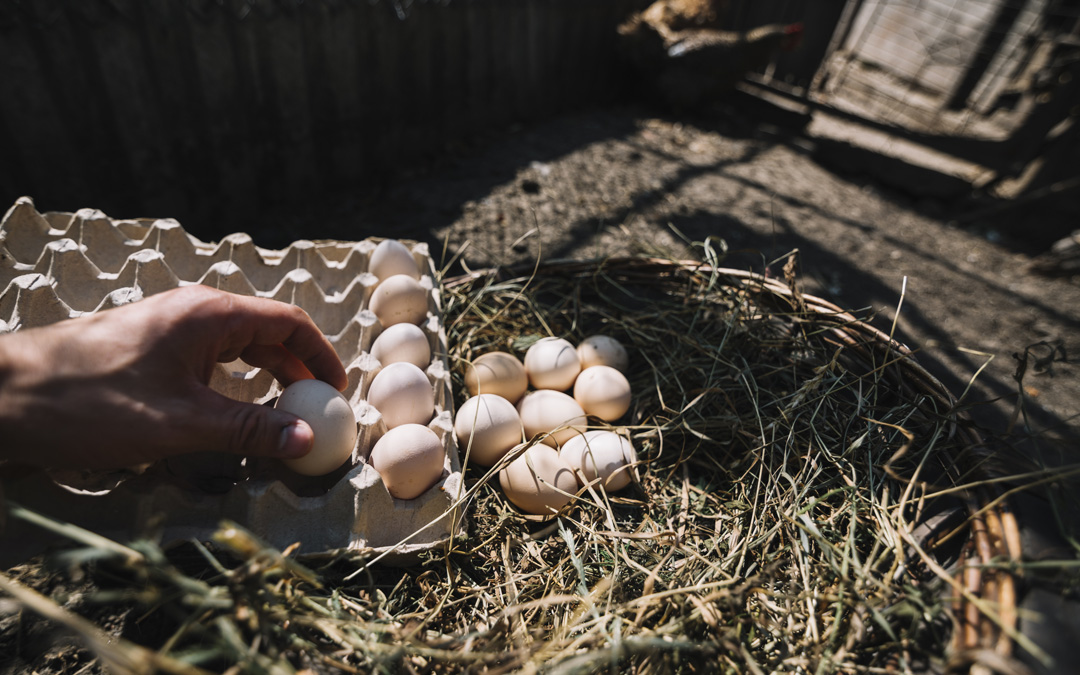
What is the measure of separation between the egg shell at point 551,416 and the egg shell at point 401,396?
0.30 metres

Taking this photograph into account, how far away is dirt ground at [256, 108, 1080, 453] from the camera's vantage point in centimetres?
258

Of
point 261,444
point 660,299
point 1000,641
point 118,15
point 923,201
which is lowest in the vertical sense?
point 923,201

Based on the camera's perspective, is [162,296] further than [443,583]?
No

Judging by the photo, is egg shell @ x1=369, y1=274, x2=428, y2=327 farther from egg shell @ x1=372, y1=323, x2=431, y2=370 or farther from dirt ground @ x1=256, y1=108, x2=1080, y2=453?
dirt ground @ x1=256, y1=108, x2=1080, y2=453

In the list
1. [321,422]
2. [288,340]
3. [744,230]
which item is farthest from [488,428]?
[744,230]

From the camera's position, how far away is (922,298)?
2.97 m

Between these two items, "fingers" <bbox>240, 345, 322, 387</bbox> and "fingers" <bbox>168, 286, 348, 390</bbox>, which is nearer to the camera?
"fingers" <bbox>168, 286, 348, 390</bbox>

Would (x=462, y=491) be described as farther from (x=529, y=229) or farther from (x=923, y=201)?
(x=923, y=201)

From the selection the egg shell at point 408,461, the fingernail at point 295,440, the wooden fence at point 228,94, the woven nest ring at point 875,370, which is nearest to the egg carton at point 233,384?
the egg shell at point 408,461

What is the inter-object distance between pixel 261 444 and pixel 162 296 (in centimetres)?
34

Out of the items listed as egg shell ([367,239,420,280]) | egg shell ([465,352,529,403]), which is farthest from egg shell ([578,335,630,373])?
egg shell ([367,239,420,280])

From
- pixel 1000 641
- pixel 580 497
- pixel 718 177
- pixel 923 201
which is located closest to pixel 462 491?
pixel 580 497

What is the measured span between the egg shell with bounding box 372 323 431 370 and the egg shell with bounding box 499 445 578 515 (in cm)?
41

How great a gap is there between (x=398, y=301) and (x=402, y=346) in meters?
0.19
